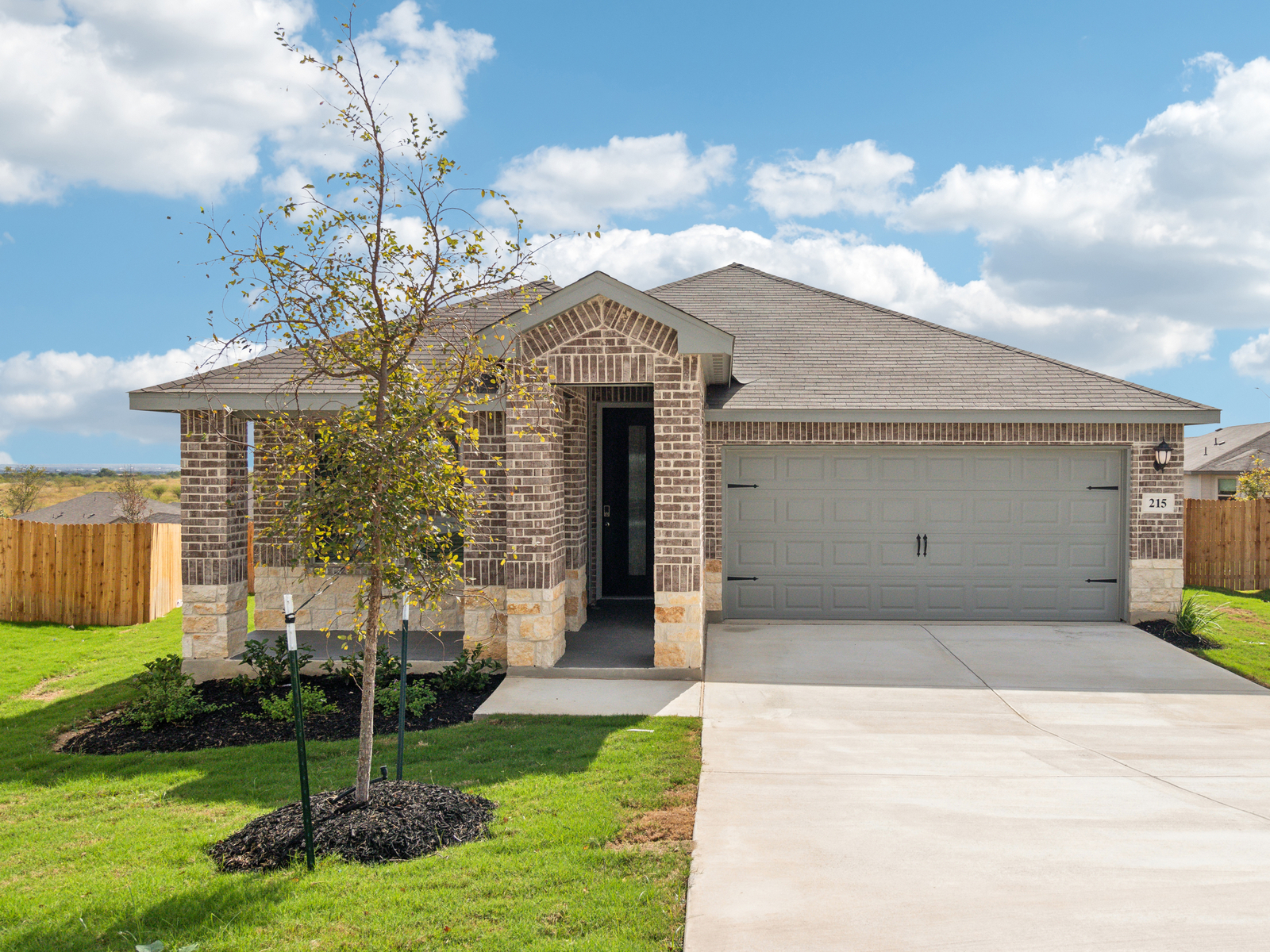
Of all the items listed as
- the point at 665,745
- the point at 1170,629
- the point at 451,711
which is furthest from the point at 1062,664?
the point at 451,711

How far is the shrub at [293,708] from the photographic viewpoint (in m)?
7.81

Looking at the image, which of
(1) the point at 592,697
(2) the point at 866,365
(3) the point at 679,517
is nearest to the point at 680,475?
(3) the point at 679,517

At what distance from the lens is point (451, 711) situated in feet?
25.8

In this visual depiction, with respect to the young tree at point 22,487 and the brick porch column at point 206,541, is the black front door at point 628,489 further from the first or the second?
the young tree at point 22,487

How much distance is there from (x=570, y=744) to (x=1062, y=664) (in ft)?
19.7

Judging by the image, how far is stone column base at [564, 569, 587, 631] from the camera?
33.5ft

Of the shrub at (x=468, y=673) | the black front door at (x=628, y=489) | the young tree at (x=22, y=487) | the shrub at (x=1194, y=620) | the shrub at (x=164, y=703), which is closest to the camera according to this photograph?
the shrub at (x=164, y=703)

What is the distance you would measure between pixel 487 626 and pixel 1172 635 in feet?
29.2

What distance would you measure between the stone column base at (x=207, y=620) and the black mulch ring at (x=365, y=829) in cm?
476

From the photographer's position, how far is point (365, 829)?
479 centimetres

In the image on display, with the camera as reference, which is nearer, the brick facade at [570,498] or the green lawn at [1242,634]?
the brick facade at [570,498]

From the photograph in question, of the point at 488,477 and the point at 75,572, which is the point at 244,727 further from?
the point at 75,572

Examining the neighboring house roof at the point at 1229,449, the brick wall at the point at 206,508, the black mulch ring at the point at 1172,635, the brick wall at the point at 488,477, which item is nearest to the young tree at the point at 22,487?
the brick wall at the point at 206,508

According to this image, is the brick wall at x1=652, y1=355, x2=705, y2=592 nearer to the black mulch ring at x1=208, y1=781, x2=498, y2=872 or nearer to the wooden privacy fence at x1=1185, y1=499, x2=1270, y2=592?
the black mulch ring at x1=208, y1=781, x2=498, y2=872
